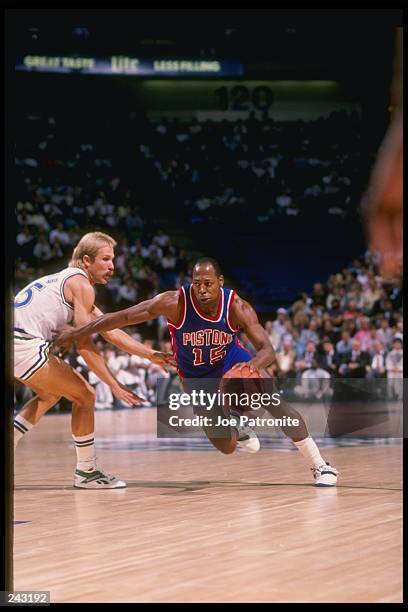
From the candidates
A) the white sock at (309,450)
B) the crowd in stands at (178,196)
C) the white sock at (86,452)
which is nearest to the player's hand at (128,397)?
the white sock at (86,452)

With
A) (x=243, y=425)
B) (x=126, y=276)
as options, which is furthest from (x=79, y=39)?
(x=243, y=425)

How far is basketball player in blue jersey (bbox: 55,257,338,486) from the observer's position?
20.5ft

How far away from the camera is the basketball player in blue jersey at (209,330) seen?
6234 millimetres

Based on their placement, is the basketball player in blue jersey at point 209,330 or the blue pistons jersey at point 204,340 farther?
the blue pistons jersey at point 204,340

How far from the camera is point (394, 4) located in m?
2.81

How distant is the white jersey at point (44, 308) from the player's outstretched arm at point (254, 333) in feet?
3.54

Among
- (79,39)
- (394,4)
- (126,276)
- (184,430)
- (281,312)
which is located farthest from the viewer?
(79,39)

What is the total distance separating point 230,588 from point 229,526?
149 centimetres

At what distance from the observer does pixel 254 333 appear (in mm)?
6211

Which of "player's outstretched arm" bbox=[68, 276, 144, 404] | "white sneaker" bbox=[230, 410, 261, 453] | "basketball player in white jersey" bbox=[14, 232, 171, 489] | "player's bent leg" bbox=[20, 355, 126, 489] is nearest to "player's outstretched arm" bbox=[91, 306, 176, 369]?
"basketball player in white jersey" bbox=[14, 232, 171, 489]

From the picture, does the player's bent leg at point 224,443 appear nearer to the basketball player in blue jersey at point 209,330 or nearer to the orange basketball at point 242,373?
the basketball player in blue jersey at point 209,330

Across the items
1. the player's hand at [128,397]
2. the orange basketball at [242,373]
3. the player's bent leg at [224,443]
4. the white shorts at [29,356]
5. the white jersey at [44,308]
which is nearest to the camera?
the orange basketball at [242,373]

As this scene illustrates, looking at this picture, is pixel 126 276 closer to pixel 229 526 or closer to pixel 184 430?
pixel 184 430

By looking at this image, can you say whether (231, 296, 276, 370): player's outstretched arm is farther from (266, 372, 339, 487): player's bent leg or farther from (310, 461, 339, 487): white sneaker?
(310, 461, 339, 487): white sneaker
